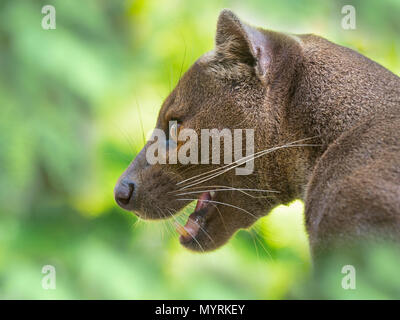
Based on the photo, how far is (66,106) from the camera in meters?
5.81

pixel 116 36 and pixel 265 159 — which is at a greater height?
pixel 116 36

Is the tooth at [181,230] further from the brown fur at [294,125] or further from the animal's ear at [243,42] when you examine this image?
the animal's ear at [243,42]

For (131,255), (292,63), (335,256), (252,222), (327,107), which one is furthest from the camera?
(131,255)

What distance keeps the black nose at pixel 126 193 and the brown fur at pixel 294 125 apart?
15 mm

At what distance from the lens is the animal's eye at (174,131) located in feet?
9.48

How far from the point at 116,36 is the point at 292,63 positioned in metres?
3.65

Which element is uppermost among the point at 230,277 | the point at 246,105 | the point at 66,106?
the point at 66,106

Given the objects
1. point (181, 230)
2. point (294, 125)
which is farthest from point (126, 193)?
point (294, 125)

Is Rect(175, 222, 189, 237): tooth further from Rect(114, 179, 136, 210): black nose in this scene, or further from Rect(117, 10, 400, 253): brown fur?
Rect(114, 179, 136, 210): black nose

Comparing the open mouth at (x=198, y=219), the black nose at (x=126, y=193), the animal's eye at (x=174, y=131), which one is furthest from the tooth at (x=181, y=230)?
the animal's eye at (x=174, y=131)

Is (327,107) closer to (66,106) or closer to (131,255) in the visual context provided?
(131,255)

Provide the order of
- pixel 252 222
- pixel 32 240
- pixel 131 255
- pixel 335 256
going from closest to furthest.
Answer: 1. pixel 335 256
2. pixel 252 222
3. pixel 131 255
4. pixel 32 240

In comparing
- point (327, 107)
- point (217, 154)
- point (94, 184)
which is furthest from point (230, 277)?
point (327, 107)

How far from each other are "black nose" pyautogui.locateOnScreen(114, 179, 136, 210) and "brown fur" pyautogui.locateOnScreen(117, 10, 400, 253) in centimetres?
1
